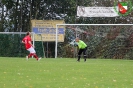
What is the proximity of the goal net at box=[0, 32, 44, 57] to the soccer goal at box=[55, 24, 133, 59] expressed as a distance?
1.77 metres

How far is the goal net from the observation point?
36.5 meters

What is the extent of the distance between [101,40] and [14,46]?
25.2ft

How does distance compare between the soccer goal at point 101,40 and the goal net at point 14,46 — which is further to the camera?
the goal net at point 14,46

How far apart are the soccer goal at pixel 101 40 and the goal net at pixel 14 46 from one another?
177 cm

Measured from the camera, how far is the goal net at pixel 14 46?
120ft

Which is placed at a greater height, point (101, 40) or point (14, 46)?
point (101, 40)

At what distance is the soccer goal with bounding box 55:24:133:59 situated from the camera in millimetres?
35688

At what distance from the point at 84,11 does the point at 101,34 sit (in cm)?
343

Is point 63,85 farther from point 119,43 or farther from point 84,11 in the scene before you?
point 84,11

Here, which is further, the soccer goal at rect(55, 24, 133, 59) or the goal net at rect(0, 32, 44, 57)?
the goal net at rect(0, 32, 44, 57)

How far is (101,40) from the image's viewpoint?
3641cm

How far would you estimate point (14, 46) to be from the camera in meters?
36.8

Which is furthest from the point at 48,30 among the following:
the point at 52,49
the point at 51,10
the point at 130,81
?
the point at 130,81

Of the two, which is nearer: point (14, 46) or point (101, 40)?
point (101, 40)
